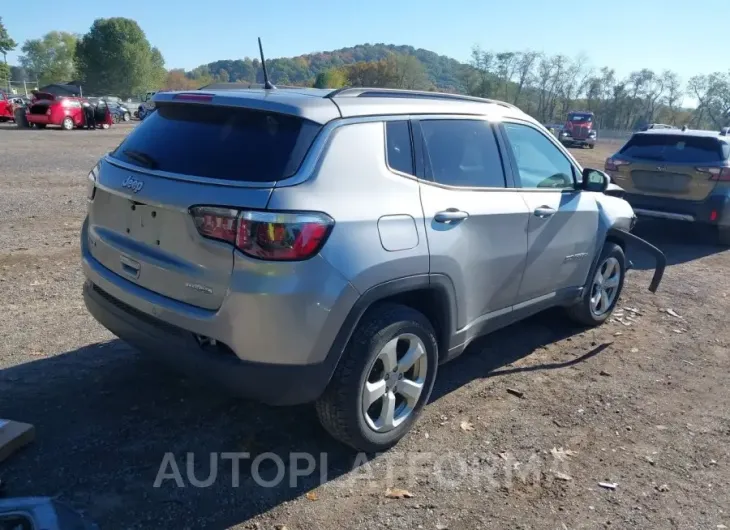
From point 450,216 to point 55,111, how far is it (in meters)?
30.4

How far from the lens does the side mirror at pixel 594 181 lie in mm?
4859

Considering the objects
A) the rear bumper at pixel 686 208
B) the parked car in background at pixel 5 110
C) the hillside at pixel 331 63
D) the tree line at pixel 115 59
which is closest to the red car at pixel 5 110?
the parked car in background at pixel 5 110

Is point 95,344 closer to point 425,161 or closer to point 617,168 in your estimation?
point 425,161

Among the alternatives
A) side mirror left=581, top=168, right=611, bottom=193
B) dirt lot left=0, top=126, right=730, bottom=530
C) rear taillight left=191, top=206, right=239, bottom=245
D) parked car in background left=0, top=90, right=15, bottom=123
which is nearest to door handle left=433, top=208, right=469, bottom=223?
rear taillight left=191, top=206, right=239, bottom=245

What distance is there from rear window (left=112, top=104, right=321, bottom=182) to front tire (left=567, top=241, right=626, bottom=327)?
3.15 metres

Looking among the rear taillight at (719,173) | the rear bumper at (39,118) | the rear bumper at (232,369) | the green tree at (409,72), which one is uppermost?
the green tree at (409,72)

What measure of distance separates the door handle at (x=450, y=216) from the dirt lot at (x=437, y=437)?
1270 mm

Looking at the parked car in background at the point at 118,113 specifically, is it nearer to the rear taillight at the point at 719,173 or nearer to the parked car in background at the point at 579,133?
the parked car in background at the point at 579,133

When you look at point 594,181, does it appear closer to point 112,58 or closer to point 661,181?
point 661,181

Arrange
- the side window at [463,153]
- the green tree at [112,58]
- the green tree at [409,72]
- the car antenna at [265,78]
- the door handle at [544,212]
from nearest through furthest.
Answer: the side window at [463,153], the car antenna at [265,78], the door handle at [544,212], the green tree at [112,58], the green tree at [409,72]

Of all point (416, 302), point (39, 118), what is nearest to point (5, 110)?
point (39, 118)

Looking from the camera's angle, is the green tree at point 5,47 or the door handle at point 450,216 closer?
the door handle at point 450,216

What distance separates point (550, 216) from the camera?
4402mm

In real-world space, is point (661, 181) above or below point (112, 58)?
below
